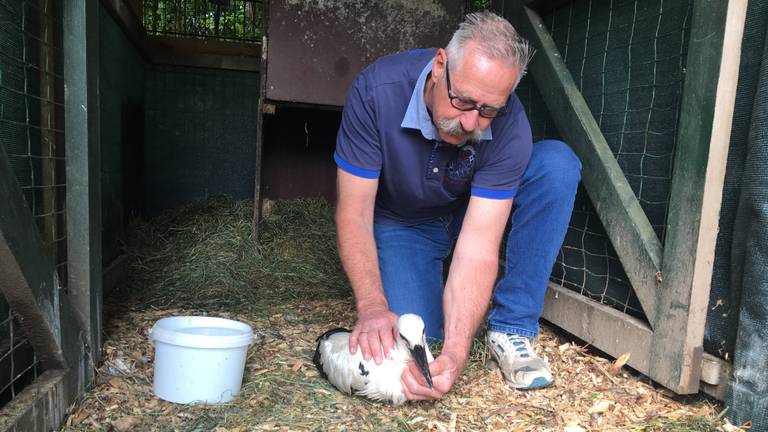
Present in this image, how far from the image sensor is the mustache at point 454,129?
201 cm

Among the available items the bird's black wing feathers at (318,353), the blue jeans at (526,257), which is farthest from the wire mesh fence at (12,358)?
the blue jeans at (526,257)

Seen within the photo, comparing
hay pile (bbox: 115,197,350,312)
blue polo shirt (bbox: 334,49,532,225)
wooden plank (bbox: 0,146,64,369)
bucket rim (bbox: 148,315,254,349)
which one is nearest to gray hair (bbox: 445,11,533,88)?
blue polo shirt (bbox: 334,49,532,225)

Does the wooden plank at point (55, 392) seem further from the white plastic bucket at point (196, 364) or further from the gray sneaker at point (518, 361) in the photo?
the gray sneaker at point (518, 361)

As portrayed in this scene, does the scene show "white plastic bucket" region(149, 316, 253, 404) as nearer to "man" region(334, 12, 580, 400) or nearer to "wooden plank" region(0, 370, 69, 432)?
"wooden plank" region(0, 370, 69, 432)

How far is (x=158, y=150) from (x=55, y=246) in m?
3.23

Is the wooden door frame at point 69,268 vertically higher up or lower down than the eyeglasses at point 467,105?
lower down

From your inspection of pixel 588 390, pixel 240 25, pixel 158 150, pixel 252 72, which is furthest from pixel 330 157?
pixel 240 25

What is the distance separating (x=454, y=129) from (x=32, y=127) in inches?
54.0

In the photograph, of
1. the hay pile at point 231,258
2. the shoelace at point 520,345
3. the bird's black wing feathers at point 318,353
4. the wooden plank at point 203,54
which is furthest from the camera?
the wooden plank at point 203,54

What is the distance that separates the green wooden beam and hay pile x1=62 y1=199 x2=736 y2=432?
31cm

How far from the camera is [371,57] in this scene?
364cm

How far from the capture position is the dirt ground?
184cm

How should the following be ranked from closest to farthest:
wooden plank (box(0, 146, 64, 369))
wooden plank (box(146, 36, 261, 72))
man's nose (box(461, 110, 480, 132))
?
wooden plank (box(0, 146, 64, 369)) < man's nose (box(461, 110, 480, 132)) < wooden plank (box(146, 36, 261, 72))

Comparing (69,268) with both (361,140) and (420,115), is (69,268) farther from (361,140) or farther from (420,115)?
(420,115)
